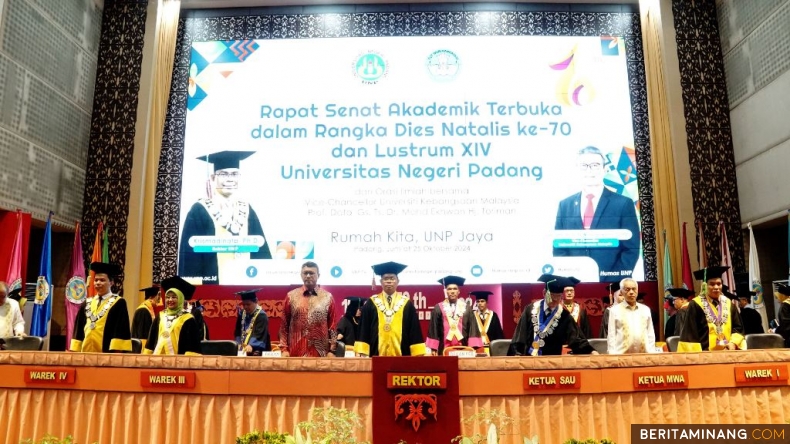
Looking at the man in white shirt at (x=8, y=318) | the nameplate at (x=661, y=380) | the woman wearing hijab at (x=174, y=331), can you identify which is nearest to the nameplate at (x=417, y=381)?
the nameplate at (x=661, y=380)

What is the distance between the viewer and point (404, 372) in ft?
12.1

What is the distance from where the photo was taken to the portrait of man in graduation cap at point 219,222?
32.1 feet

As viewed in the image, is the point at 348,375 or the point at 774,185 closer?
the point at 348,375

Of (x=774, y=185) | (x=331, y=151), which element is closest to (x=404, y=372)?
(x=331, y=151)

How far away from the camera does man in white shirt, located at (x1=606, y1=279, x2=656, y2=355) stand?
550 cm

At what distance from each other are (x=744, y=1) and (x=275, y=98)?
25.9ft

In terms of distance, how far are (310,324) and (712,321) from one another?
373 cm

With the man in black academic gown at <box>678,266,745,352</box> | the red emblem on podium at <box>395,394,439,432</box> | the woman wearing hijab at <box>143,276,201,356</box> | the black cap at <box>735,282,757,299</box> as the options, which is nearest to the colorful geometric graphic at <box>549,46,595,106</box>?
the black cap at <box>735,282,757,299</box>

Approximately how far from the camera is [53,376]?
12.8 ft

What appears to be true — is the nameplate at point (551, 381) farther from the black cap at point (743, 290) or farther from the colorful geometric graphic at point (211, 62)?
the colorful geometric graphic at point (211, 62)

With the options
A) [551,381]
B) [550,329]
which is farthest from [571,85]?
[551,381]

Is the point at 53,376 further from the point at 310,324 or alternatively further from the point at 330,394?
the point at 310,324

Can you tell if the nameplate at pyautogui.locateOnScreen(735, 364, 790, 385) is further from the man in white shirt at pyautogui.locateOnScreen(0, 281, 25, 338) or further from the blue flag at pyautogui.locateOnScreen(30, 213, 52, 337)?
the blue flag at pyautogui.locateOnScreen(30, 213, 52, 337)

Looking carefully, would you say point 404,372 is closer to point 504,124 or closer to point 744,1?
point 504,124
